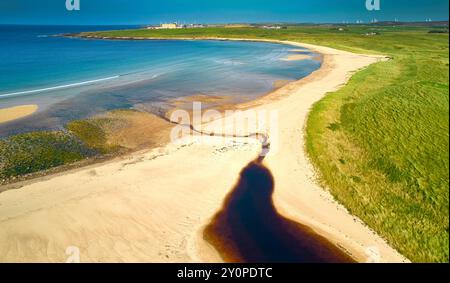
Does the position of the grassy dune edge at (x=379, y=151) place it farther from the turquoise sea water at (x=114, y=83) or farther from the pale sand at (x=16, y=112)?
the pale sand at (x=16, y=112)

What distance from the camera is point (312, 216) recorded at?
1867 cm

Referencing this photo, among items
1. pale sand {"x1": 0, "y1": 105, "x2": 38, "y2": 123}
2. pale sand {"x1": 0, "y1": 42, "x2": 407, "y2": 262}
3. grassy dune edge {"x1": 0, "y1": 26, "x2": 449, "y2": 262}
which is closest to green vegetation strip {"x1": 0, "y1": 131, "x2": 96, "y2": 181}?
grassy dune edge {"x1": 0, "y1": 26, "x2": 449, "y2": 262}

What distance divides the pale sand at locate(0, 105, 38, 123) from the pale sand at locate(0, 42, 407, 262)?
17304mm

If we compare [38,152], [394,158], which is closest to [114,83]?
[38,152]

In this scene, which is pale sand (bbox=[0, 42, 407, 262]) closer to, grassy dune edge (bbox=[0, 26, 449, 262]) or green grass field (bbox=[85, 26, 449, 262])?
green grass field (bbox=[85, 26, 449, 262])

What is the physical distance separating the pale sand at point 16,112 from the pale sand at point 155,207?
681 inches

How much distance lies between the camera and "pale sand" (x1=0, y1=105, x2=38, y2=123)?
3521 cm

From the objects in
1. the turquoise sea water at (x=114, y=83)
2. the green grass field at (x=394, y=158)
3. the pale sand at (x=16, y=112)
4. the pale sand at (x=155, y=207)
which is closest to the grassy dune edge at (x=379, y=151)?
the green grass field at (x=394, y=158)

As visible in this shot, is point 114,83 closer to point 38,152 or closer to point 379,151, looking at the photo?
point 38,152

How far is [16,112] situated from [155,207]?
27.0m

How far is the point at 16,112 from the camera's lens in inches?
1474

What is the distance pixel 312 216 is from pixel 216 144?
38.5ft
